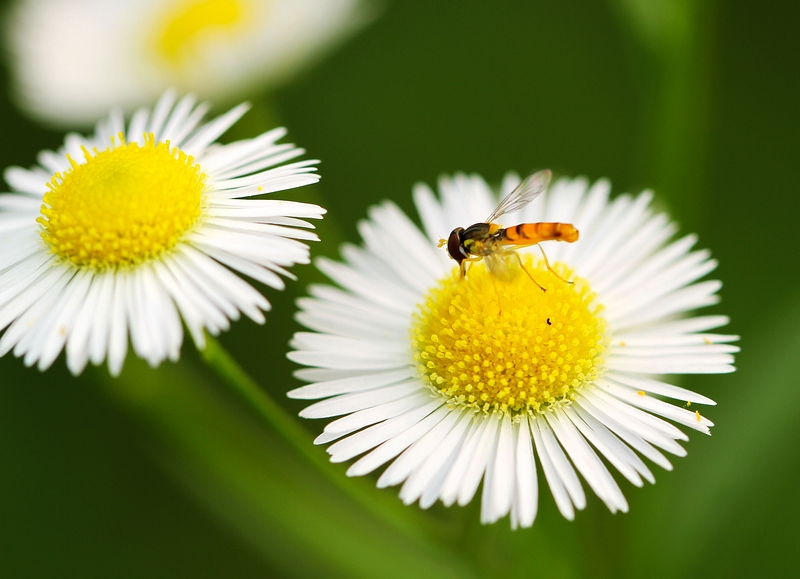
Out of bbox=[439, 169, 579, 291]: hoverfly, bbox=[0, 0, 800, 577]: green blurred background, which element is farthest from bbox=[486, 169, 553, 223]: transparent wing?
bbox=[0, 0, 800, 577]: green blurred background

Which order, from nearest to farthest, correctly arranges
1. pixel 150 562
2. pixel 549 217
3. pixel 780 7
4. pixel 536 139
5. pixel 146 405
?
pixel 549 217
pixel 146 405
pixel 150 562
pixel 780 7
pixel 536 139

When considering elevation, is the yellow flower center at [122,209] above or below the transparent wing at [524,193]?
below

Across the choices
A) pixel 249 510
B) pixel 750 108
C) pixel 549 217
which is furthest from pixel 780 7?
pixel 249 510

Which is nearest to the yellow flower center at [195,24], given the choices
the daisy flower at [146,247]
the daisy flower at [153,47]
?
the daisy flower at [153,47]

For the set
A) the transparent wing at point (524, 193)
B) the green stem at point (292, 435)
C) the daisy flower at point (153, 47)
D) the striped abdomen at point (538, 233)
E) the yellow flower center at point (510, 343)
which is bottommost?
the green stem at point (292, 435)

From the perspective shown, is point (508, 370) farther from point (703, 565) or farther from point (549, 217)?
point (703, 565)

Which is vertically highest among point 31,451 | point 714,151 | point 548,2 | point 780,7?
point 548,2

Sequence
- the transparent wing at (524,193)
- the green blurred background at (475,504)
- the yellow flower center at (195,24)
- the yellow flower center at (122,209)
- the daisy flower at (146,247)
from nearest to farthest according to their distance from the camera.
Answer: the daisy flower at (146,247)
the yellow flower center at (122,209)
the transparent wing at (524,193)
the green blurred background at (475,504)
the yellow flower center at (195,24)

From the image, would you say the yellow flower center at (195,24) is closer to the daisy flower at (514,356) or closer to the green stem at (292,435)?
the daisy flower at (514,356)

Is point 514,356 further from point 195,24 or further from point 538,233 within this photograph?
point 195,24
